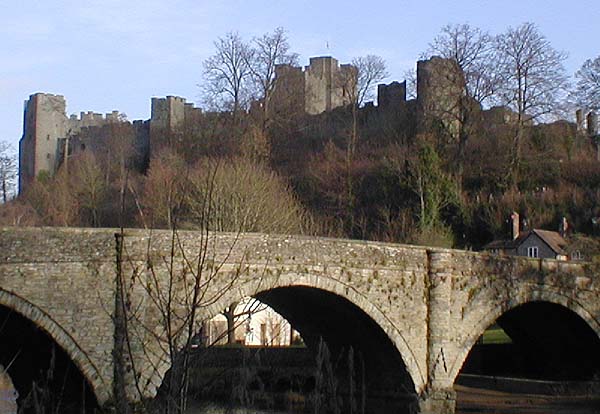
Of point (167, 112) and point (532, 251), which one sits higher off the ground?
point (167, 112)

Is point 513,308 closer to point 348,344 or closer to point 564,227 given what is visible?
point 348,344

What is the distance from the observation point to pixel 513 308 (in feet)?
89.8

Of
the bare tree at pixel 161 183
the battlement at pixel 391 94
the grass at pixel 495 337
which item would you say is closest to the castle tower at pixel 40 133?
the bare tree at pixel 161 183

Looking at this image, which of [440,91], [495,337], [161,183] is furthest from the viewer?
[440,91]

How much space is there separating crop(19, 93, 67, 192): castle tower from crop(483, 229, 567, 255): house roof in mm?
35927

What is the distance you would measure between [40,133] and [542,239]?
3992 centimetres

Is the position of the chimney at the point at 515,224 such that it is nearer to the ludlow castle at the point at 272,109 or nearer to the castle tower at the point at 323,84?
the ludlow castle at the point at 272,109

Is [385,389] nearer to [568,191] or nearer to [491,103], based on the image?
[568,191]

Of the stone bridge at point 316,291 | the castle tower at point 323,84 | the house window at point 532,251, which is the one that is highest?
the castle tower at point 323,84

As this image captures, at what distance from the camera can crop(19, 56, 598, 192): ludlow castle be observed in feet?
164

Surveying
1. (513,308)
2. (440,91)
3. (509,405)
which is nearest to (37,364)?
(513,308)

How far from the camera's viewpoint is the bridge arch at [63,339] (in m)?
18.4

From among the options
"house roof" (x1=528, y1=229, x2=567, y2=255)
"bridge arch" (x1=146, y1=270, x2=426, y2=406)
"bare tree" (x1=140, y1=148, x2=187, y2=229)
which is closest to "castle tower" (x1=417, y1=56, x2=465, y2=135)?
"house roof" (x1=528, y1=229, x2=567, y2=255)

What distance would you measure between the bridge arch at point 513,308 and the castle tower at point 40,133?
4785 cm
